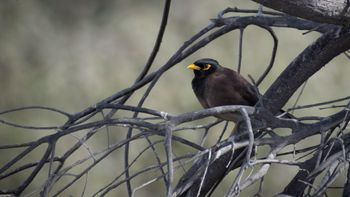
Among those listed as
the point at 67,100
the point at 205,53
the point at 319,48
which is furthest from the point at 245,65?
the point at 319,48

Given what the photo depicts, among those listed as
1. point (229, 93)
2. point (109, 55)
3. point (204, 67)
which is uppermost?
point (109, 55)

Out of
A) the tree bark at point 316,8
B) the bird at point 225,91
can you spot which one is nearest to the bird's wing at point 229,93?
the bird at point 225,91

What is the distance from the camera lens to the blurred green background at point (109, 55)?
8258mm

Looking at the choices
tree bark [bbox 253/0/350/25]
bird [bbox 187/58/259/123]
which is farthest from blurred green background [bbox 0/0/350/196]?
tree bark [bbox 253/0/350/25]

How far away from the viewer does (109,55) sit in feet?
28.9

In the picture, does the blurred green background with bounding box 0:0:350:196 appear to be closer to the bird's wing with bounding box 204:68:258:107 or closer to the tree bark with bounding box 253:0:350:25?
the bird's wing with bounding box 204:68:258:107

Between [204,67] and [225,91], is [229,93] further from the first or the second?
[204,67]

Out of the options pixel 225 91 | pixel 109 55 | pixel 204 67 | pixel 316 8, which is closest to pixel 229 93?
pixel 225 91

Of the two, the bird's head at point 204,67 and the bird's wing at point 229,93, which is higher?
the bird's head at point 204,67

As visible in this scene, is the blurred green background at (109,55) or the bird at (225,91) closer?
the bird at (225,91)

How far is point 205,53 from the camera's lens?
8.46m

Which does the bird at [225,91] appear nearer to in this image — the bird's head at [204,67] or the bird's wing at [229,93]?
the bird's wing at [229,93]

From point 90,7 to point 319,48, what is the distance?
686 cm

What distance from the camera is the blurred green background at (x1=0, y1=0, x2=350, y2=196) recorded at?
826cm
